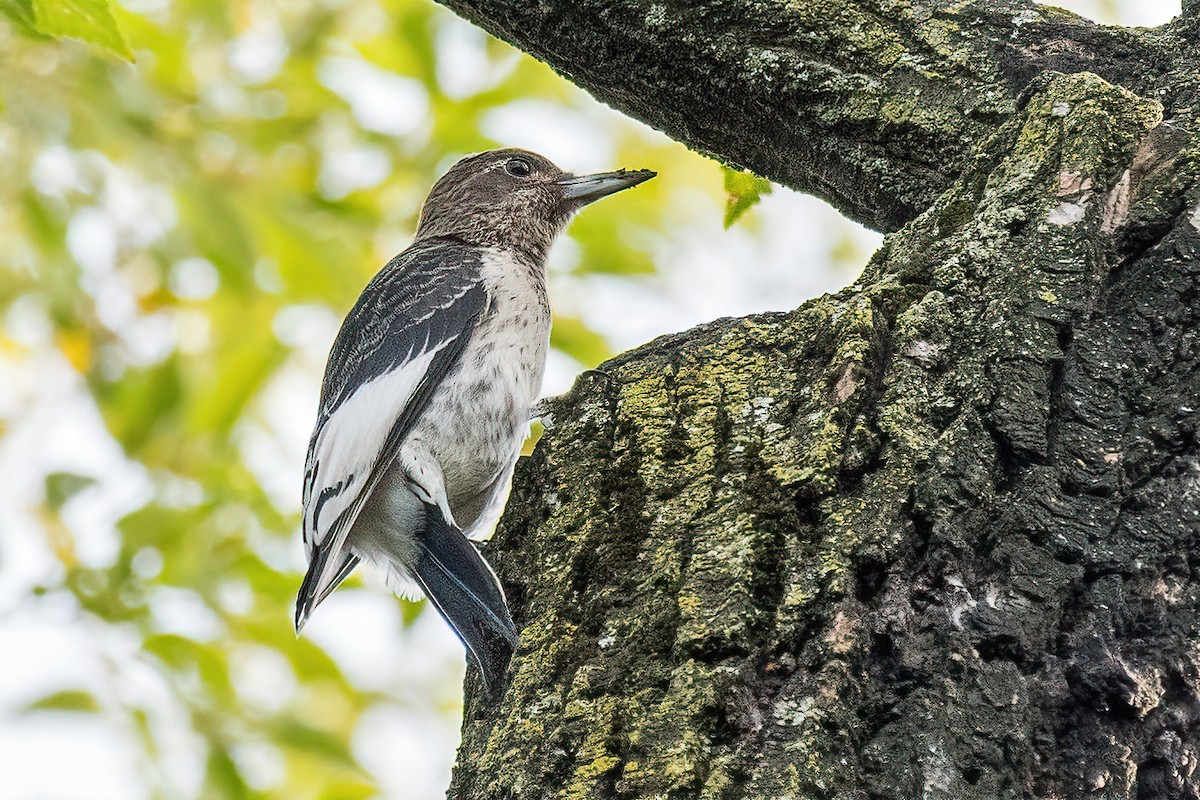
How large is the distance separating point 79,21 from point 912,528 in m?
1.93

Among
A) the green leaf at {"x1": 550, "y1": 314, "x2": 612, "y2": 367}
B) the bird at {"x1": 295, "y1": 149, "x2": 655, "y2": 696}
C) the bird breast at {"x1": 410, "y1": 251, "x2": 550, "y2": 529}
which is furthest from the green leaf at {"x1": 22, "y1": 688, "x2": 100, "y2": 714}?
the green leaf at {"x1": 550, "y1": 314, "x2": 612, "y2": 367}

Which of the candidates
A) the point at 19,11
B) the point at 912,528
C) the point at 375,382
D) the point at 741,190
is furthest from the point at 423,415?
the point at 912,528

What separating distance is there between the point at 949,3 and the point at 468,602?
1681 millimetres

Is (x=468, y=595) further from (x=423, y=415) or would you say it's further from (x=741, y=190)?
(x=423, y=415)

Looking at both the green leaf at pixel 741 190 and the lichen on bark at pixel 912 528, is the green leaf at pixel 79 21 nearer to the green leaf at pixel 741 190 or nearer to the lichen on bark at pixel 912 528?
the lichen on bark at pixel 912 528

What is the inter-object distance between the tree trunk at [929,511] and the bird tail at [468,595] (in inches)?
2.1

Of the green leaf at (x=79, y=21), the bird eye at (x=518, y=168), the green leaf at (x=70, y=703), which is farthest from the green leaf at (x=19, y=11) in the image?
the bird eye at (x=518, y=168)

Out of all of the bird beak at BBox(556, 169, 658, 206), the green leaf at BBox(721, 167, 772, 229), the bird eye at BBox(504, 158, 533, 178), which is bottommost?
the green leaf at BBox(721, 167, 772, 229)

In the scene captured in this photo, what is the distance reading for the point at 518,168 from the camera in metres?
5.26

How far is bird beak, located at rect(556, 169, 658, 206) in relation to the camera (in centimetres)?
489

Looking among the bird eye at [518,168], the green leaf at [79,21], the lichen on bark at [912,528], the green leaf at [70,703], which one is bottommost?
the lichen on bark at [912,528]

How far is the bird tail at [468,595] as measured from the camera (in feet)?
7.20

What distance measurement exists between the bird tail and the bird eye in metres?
2.28

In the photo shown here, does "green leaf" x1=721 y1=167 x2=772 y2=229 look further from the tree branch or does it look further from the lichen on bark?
the lichen on bark
